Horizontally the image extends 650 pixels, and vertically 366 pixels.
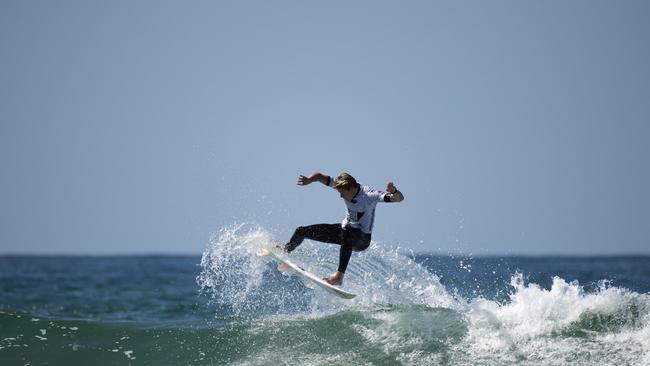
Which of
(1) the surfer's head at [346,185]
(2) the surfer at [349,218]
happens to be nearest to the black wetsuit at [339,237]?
(2) the surfer at [349,218]

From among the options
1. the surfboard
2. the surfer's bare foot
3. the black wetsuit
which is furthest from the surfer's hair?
the surfboard

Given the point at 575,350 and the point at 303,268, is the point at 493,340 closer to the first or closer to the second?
the point at 575,350

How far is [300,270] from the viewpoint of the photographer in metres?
11.2

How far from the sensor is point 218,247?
12508 millimetres

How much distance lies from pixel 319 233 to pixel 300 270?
2.51 feet

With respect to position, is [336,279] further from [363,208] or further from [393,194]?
[393,194]

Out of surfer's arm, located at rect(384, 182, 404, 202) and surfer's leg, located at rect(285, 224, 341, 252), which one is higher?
surfer's arm, located at rect(384, 182, 404, 202)

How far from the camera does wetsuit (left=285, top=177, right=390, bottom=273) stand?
10.3 m

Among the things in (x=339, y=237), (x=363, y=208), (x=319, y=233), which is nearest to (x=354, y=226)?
(x=363, y=208)

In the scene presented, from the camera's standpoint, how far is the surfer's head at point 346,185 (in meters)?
10.1

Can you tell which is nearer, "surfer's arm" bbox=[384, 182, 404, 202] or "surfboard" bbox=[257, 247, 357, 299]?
"surfer's arm" bbox=[384, 182, 404, 202]

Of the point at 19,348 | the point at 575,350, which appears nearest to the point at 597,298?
the point at 575,350

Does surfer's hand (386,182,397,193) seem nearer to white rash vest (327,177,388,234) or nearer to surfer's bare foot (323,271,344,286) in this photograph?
white rash vest (327,177,388,234)

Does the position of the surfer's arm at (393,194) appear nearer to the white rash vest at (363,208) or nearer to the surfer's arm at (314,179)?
the white rash vest at (363,208)
